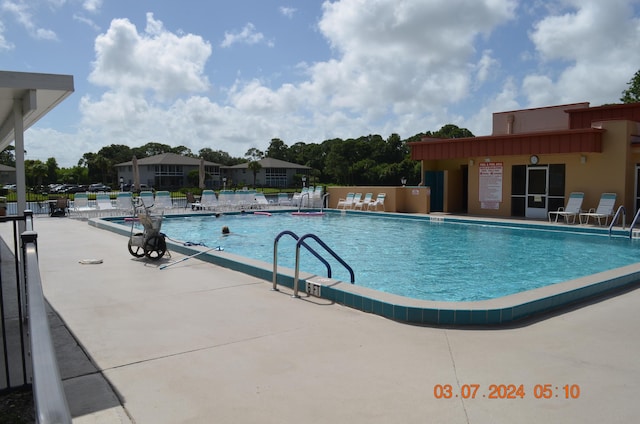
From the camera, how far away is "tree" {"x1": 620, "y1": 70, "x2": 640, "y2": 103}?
3806 cm

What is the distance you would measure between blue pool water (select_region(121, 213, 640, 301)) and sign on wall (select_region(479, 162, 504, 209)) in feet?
9.54

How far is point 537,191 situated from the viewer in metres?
18.0

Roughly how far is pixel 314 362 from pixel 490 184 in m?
16.7

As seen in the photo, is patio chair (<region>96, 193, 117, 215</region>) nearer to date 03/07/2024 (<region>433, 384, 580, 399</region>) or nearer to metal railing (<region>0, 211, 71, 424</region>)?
metal railing (<region>0, 211, 71, 424</region>)

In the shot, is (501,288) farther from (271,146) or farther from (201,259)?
(271,146)

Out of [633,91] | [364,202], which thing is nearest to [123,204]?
[364,202]

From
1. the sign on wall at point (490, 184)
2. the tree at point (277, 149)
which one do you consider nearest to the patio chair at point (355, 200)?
the sign on wall at point (490, 184)

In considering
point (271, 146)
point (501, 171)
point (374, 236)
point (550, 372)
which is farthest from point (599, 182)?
point (271, 146)

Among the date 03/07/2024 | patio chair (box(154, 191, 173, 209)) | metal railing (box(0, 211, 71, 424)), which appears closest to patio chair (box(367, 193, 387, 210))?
patio chair (box(154, 191, 173, 209))

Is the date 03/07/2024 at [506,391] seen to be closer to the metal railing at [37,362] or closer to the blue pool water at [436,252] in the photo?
the metal railing at [37,362]

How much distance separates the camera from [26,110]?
546cm

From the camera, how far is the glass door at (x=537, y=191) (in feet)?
58.5

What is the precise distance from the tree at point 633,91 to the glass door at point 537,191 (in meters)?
26.1

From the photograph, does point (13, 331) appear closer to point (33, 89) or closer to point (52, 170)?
point (33, 89)
